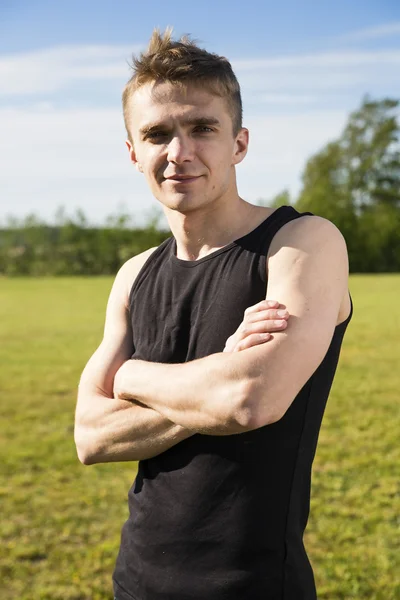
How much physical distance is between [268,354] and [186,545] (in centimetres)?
66

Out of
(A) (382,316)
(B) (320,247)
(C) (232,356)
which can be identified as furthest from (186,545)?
(A) (382,316)

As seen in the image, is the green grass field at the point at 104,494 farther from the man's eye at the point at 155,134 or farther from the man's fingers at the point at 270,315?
the man's eye at the point at 155,134

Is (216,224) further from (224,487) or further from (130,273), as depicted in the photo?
(224,487)

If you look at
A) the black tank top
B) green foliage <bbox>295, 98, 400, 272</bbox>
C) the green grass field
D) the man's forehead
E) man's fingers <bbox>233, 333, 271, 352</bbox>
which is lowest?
the green grass field

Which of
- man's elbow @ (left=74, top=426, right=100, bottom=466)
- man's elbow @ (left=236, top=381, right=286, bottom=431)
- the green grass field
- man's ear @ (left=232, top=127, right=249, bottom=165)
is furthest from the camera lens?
the green grass field

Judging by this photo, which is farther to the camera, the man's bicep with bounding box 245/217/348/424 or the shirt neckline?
the shirt neckline

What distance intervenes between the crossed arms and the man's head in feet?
0.96

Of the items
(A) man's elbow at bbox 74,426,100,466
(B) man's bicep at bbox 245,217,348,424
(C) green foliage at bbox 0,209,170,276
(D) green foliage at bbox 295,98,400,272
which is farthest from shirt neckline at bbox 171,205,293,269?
(D) green foliage at bbox 295,98,400,272

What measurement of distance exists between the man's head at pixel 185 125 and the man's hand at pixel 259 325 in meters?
0.41

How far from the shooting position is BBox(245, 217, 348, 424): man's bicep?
2.27 meters

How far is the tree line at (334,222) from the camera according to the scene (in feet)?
171

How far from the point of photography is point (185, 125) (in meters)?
2.44

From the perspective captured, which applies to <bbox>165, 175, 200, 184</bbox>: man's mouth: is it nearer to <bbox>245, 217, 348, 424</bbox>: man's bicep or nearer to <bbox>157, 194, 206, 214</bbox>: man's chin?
<bbox>157, 194, 206, 214</bbox>: man's chin

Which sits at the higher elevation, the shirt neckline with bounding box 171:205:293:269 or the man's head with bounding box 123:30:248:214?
the man's head with bounding box 123:30:248:214
